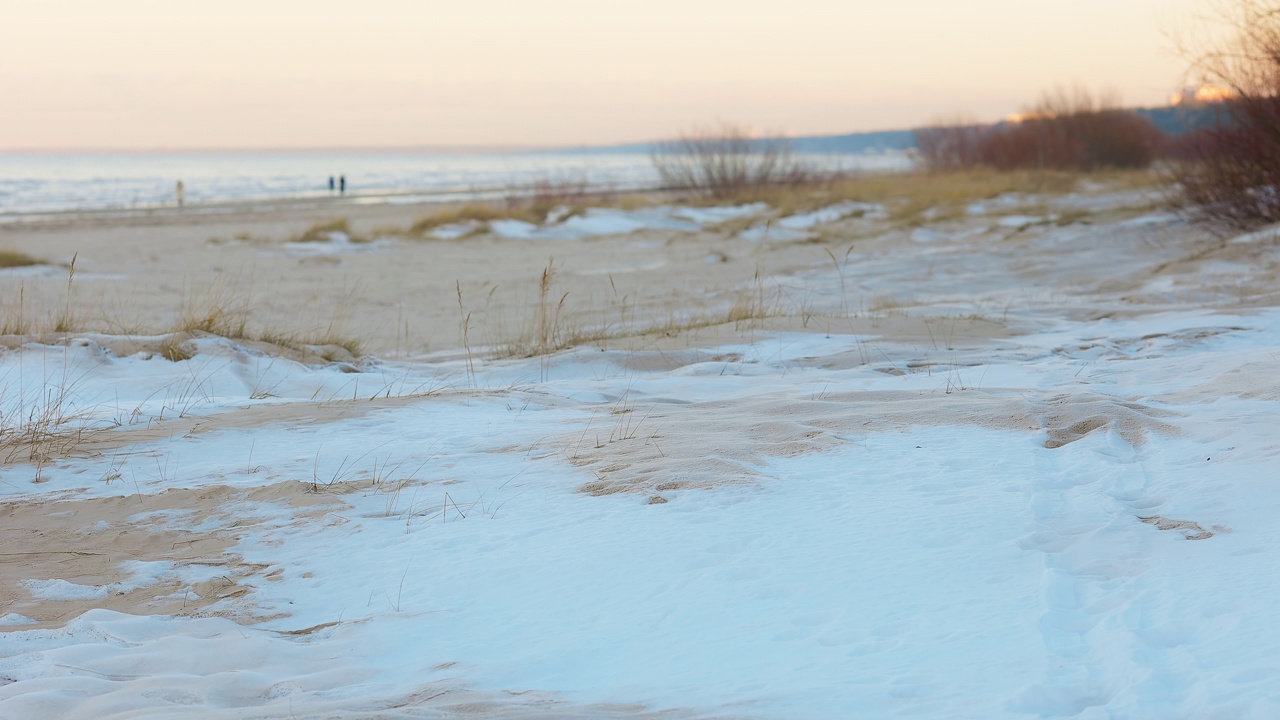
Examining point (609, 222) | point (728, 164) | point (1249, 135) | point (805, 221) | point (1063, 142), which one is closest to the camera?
point (1249, 135)

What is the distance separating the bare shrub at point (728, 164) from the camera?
28516 millimetres

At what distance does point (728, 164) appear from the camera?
94.1 ft

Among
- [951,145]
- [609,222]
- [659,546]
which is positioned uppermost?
[951,145]

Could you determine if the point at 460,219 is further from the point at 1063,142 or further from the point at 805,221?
the point at 1063,142

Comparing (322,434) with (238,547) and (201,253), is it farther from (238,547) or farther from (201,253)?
(201,253)

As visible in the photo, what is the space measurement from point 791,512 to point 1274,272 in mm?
7836

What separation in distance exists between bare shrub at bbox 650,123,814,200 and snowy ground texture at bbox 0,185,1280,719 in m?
23.3

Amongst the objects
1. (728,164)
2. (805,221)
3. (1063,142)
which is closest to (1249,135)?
(805,221)

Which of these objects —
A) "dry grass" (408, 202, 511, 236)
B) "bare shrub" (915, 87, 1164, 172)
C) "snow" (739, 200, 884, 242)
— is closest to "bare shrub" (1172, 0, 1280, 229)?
"snow" (739, 200, 884, 242)

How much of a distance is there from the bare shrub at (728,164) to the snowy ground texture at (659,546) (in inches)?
916

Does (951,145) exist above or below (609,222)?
above

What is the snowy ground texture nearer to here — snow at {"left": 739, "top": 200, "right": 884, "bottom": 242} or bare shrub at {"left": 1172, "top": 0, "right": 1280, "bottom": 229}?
bare shrub at {"left": 1172, "top": 0, "right": 1280, "bottom": 229}

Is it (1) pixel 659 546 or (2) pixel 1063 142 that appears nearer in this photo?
(1) pixel 659 546

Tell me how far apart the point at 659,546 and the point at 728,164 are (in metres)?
26.4
